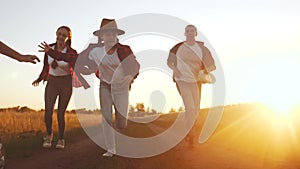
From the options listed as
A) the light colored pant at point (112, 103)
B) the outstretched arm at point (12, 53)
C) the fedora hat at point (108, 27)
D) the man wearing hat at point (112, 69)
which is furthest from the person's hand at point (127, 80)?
the outstretched arm at point (12, 53)

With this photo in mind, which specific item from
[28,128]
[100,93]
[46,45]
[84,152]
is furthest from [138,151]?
[28,128]

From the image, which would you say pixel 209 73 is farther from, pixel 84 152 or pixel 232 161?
pixel 84 152

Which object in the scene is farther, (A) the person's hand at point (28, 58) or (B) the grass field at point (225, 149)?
(B) the grass field at point (225, 149)

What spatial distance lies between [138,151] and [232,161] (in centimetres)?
192

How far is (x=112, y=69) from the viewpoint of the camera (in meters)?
8.62

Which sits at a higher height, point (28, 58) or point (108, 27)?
point (108, 27)

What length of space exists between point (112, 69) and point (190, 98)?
8.41 feet

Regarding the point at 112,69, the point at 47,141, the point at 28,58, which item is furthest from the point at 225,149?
the point at 28,58

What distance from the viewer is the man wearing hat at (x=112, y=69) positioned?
8633mm

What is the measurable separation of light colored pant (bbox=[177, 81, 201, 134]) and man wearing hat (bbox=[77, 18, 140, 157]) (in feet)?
6.69

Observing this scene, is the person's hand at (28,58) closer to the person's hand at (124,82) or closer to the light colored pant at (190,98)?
the person's hand at (124,82)

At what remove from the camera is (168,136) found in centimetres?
1252

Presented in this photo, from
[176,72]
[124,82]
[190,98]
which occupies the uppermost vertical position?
[176,72]

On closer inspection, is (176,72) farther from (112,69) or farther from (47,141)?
(47,141)
